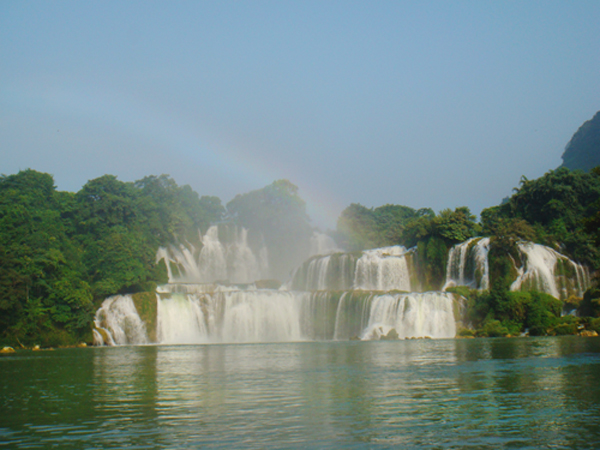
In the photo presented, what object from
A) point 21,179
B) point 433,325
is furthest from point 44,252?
point 433,325

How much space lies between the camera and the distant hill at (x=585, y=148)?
96.9 meters

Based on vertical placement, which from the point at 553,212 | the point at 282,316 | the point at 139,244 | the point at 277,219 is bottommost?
the point at 282,316

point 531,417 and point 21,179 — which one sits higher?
point 21,179

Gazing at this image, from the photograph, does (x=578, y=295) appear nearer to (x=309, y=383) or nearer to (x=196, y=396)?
(x=309, y=383)

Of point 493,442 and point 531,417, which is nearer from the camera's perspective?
point 493,442

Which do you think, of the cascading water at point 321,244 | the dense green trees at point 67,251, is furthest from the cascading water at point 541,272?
the cascading water at point 321,244

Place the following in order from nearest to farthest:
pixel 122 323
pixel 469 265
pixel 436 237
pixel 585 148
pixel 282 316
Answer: pixel 122 323, pixel 282 316, pixel 469 265, pixel 436 237, pixel 585 148

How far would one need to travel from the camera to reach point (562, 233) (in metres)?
49.3

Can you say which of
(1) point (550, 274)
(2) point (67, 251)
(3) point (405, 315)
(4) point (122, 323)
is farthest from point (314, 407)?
(2) point (67, 251)

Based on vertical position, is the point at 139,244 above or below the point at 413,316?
above

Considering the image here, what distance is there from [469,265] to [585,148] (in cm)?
6561

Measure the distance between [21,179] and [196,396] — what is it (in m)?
52.0

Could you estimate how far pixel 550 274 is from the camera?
45281mm

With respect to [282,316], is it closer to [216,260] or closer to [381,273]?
[381,273]
